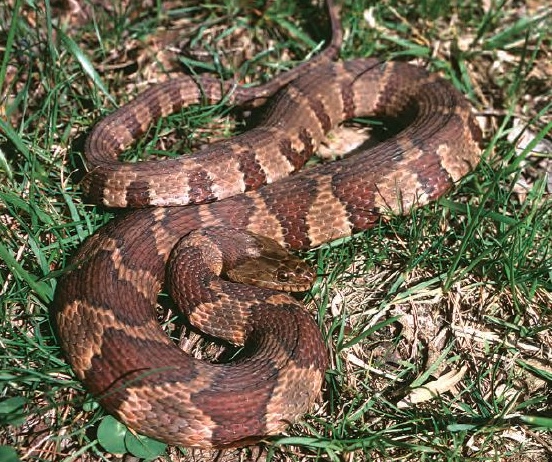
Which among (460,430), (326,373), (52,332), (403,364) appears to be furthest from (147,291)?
(460,430)

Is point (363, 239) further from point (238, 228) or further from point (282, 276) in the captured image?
point (238, 228)

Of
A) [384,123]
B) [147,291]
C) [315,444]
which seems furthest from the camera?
[384,123]

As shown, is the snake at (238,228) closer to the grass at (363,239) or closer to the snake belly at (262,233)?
the snake belly at (262,233)

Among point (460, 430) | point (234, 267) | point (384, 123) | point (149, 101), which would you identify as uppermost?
point (149, 101)

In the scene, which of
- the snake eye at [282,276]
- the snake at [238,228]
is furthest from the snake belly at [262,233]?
the snake eye at [282,276]

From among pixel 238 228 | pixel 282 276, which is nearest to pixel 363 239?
pixel 282 276

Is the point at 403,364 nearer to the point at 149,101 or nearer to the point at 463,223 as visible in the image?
the point at 463,223
